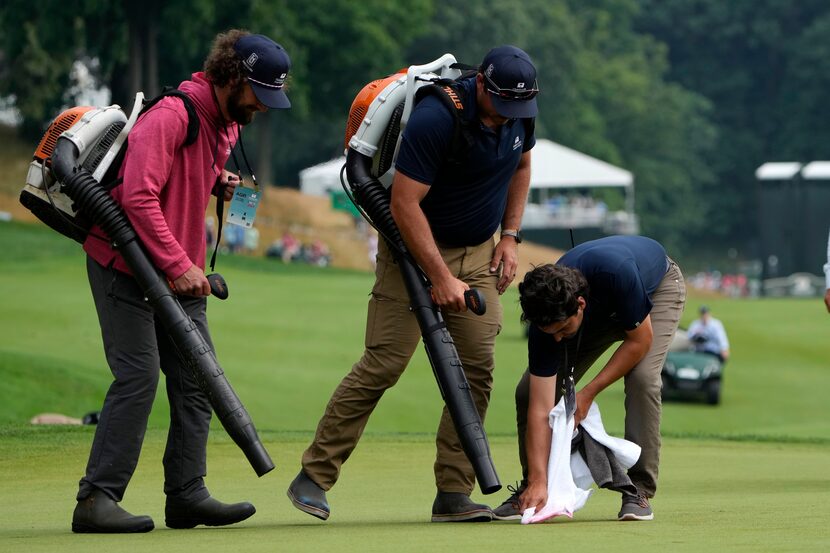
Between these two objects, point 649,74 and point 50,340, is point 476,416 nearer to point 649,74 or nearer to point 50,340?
point 50,340

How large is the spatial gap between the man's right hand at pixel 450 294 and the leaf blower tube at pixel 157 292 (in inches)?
38.9

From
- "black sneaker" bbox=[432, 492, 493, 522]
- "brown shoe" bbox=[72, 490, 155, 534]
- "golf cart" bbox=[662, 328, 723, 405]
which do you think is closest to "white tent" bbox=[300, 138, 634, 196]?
"golf cart" bbox=[662, 328, 723, 405]

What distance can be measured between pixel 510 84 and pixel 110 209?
175 cm

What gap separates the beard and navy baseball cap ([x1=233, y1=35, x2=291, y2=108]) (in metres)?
0.08

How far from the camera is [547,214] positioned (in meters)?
63.2

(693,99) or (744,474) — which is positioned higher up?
(693,99)

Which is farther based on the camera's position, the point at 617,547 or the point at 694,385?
the point at 694,385

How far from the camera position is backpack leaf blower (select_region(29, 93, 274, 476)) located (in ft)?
21.8

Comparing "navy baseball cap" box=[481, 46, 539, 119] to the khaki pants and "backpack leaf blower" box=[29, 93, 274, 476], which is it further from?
"backpack leaf blower" box=[29, 93, 274, 476]

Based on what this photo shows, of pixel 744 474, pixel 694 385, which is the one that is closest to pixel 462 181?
pixel 744 474

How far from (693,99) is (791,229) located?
132 feet

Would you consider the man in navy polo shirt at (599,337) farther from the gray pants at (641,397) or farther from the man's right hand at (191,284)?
the man's right hand at (191,284)

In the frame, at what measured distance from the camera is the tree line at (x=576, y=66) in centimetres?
5106

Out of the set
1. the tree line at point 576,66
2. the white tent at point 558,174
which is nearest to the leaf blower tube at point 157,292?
the tree line at point 576,66
